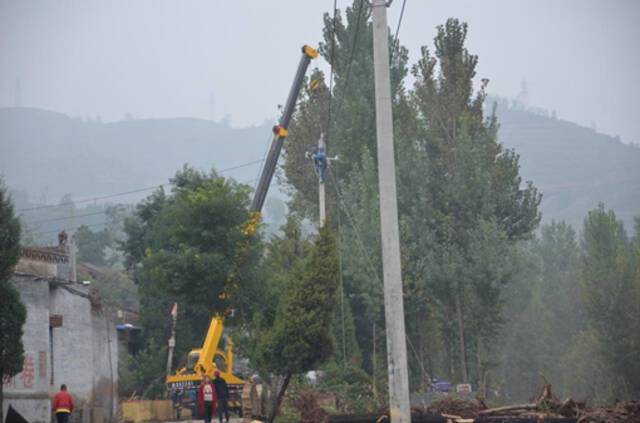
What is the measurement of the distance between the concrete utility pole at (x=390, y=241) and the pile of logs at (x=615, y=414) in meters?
5.18

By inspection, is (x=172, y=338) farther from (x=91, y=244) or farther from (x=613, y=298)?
(x=91, y=244)

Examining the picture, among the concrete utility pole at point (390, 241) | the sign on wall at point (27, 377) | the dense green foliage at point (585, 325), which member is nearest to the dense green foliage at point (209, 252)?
the sign on wall at point (27, 377)

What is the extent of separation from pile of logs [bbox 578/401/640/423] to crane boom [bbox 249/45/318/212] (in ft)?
66.7

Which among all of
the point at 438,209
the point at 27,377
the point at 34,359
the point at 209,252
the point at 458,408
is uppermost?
the point at 438,209

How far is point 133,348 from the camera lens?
5303 cm

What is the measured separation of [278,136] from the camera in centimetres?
4084

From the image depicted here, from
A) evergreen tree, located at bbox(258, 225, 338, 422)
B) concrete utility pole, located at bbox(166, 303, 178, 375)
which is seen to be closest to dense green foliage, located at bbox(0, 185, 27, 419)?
evergreen tree, located at bbox(258, 225, 338, 422)

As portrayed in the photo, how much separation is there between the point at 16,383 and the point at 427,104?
23.5 meters

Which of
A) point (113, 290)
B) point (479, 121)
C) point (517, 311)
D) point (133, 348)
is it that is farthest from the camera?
point (113, 290)

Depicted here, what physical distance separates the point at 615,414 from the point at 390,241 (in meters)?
6.66

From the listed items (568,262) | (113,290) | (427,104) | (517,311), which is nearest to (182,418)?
(427,104)

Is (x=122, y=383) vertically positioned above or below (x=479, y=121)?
below

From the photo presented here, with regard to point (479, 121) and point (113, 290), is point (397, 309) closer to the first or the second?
point (479, 121)

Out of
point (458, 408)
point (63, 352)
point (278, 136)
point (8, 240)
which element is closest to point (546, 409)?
point (458, 408)
